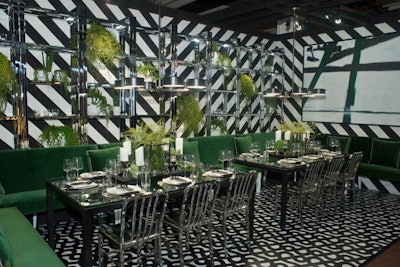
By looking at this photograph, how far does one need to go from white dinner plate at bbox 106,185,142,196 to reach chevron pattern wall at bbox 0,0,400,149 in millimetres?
2613

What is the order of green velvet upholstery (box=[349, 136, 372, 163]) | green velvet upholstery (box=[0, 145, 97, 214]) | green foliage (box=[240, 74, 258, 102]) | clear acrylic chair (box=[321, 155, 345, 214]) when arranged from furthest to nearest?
1. green foliage (box=[240, 74, 258, 102])
2. green velvet upholstery (box=[349, 136, 372, 163])
3. clear acrylic chair (box=[321, 155, 345, 214])
4. green velvet upholstery (box=[0, 145, 97, 214])

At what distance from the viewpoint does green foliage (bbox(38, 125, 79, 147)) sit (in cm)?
529

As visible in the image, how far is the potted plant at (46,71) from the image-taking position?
17.5ft

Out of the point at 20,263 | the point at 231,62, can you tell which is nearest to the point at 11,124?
the point at 20,263

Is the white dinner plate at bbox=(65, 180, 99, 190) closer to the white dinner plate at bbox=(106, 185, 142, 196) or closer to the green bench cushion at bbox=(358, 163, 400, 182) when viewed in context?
the white dinner plate at bbox=(106, 185, 142, 196)

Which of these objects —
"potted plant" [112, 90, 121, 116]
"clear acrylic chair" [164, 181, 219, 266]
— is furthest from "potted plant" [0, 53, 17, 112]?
"clear acrylic chair" [164, 181, 219, 266]

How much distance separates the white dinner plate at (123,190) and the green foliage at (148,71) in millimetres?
3479

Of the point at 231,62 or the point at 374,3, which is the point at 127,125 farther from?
the point at 374,3

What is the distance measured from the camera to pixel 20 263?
2523mm

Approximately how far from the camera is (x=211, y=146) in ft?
22.1

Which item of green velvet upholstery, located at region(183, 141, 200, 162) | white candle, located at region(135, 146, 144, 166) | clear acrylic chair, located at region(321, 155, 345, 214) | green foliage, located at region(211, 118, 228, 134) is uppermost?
green foliage, located at region(211, 118, 228, 134)

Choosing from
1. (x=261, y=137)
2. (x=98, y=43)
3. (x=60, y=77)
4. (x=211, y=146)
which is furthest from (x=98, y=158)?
(x=261, y=137)

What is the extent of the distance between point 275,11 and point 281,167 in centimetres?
346

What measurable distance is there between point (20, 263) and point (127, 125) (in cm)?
416
